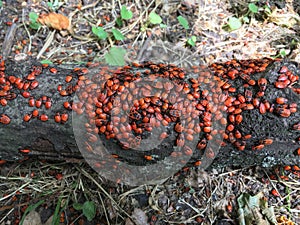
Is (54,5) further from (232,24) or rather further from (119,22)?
(232,24)

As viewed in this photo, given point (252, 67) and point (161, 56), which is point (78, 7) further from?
point (252, 67)

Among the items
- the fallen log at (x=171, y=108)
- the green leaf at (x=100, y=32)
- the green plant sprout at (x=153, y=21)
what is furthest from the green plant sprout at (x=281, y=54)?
the green leaf at (x=100, y=32)

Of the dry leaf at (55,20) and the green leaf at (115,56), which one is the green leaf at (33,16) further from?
the green leaf at (115,56)

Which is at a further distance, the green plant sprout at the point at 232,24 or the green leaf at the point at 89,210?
the green plant sprout at the point at 232,24

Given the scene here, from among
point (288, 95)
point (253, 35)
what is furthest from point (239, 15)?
point (288, 95)

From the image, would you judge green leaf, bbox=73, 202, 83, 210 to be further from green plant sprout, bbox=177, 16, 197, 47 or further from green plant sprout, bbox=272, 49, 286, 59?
green plant sprout, bbox=272, 49, 286, 59

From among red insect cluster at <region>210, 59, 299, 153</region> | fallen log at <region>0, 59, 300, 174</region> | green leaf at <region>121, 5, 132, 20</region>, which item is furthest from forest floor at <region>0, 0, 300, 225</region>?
red insect cluster at <region>210, 59, 299, 153</region>
